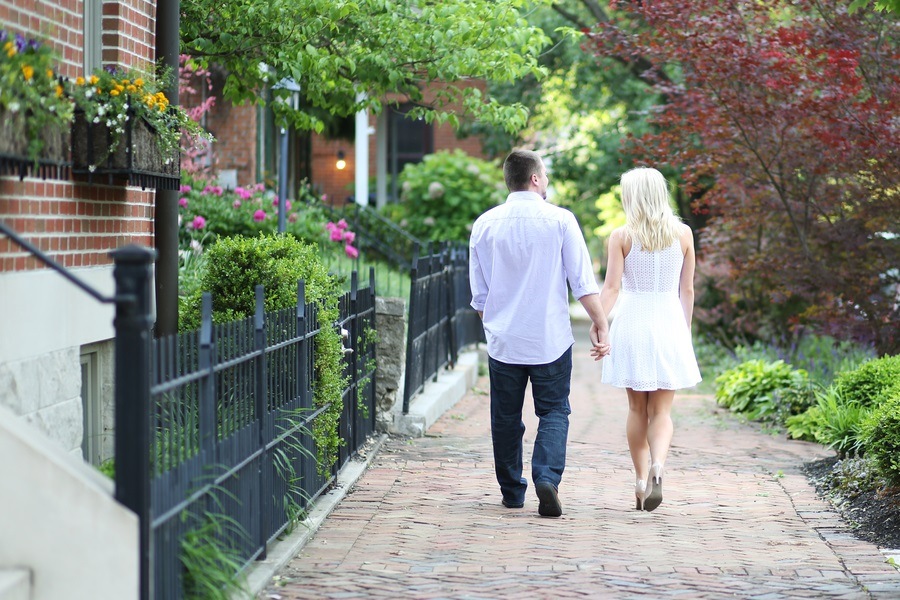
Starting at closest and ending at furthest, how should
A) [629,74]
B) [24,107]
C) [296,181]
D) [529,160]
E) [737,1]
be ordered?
[24,107]
[529,160]
[737,1]
[629,74]
[296,181]

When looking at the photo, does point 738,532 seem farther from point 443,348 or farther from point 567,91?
point 567,91

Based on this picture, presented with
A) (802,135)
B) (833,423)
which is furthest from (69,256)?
(802,135)

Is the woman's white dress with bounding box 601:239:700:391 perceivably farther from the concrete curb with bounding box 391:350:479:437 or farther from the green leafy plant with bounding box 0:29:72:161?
the green leafy plant with bounding box 0:29:72:161

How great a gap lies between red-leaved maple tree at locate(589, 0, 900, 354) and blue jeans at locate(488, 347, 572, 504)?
4.62 meters

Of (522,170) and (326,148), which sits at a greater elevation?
(326,148)

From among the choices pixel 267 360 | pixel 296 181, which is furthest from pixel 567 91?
pixel 267 360

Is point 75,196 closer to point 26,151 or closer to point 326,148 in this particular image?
point 26,151

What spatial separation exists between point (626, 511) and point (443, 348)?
5.47 m

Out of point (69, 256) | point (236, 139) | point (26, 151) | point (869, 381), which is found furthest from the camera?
point (236, 139)

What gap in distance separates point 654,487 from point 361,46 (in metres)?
4.24

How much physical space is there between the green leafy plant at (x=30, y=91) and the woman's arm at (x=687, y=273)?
137 inches

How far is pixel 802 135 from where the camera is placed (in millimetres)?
10898

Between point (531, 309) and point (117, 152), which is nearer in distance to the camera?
point (117, 152)

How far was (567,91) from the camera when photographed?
21969mm
